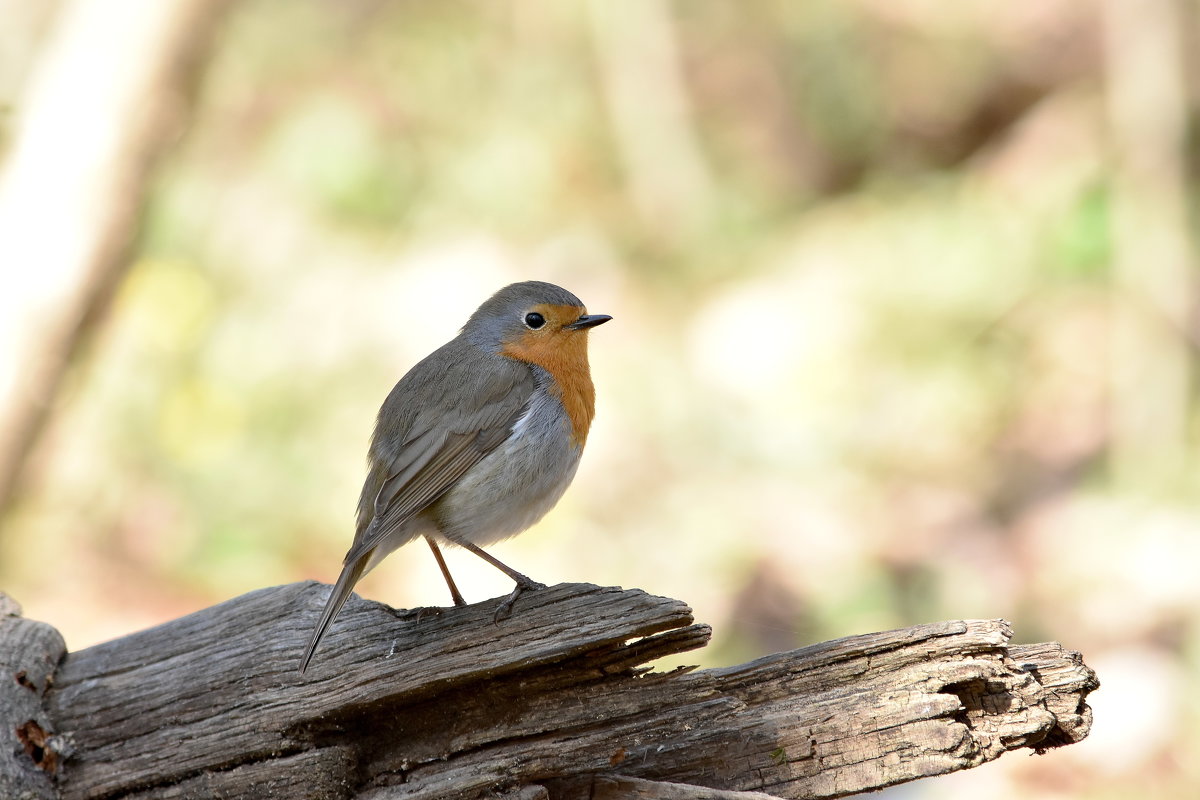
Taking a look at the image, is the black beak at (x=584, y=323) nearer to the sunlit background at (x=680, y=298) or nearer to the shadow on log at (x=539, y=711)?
the shadow on log at (x=539, y=711)

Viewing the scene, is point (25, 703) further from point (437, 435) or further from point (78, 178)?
point (78, 178)

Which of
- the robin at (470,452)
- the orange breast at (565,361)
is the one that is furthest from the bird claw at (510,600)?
the orange breast at (565,361)

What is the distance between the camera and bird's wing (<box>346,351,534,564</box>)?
3768mm

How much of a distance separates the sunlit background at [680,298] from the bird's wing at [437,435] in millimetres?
2227

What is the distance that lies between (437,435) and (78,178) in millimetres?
2673

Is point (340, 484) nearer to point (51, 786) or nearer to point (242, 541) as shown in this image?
point (242, 541)

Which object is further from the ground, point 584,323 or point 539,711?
point 584,323

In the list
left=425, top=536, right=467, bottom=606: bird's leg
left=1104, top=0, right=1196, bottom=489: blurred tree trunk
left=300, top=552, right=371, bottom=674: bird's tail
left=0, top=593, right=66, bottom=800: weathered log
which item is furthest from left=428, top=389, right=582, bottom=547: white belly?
left=1104, top=0, right=1196, bottom=489: blurred tree trunk

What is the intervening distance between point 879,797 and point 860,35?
8325 millimetres

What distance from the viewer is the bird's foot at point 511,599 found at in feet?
10.8

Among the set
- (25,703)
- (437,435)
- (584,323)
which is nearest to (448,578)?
(437,435)

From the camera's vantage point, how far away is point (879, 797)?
5.21 m

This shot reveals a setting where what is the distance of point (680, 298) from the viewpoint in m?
9.79

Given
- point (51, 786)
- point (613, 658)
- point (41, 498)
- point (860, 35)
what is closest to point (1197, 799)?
point (613, 658)
